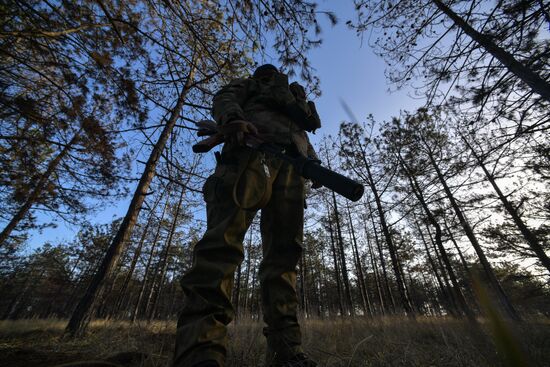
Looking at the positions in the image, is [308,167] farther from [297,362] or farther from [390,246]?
[390,246]

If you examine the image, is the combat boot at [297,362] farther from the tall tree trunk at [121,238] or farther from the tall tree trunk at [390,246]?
the tall tree trunk at [390,246]

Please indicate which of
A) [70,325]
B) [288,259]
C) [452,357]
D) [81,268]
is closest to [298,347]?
[288,259]

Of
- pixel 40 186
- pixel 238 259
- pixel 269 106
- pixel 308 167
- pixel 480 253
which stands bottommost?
pixel 238 259

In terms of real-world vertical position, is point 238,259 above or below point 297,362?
above

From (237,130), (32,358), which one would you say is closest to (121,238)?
(32,358)

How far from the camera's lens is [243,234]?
159cm

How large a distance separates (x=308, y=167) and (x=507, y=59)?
182 inches

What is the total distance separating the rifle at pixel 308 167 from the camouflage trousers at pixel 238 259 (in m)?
0.13

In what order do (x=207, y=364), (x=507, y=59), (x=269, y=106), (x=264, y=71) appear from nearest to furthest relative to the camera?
(x=207, y=364) < (x=269, y=106) < (x=264, y=71) < (x=507, y=59)

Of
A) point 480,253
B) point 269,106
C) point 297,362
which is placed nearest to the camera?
point 297,362

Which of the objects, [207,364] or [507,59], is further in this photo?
[507,59]

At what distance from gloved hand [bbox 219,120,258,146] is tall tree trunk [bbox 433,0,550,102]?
4.10 meters

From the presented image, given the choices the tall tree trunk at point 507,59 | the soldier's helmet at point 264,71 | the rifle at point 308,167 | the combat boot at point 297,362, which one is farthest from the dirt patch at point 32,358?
the tall tree trunk at point 507,59

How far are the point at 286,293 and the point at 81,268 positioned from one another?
36.3m
